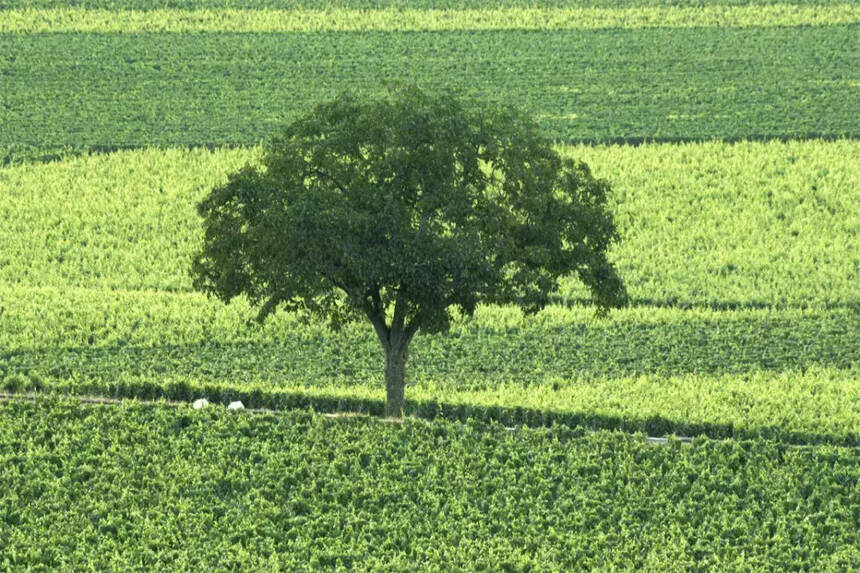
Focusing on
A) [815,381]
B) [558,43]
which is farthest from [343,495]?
[558,43]

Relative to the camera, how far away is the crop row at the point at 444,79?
8044 centimetres

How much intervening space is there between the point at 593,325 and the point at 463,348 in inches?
167

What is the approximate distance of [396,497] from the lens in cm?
4178

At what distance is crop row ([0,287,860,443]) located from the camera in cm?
4775

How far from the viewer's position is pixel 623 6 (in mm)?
97938

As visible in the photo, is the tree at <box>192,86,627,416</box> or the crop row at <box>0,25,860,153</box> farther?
the crop row at <box>0,25,860,153</box>

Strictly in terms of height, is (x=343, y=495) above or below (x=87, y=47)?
below

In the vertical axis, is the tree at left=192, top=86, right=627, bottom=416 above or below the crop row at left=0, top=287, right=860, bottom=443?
above

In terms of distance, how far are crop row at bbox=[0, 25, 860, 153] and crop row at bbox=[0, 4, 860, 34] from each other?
98 centimetres

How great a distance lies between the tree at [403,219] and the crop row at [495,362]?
291 centimetres

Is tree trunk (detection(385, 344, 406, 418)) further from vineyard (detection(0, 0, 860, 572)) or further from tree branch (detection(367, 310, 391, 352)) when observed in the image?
vineyard (detection(0, 0, 860, 572))

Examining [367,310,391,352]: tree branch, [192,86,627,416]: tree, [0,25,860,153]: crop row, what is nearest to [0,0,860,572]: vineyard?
[0,25,860,153]: crop row

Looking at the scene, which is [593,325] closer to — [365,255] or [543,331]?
[543,331]

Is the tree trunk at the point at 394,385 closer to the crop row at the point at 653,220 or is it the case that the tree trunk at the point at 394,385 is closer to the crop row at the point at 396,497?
the crop row at the point at 396,497
